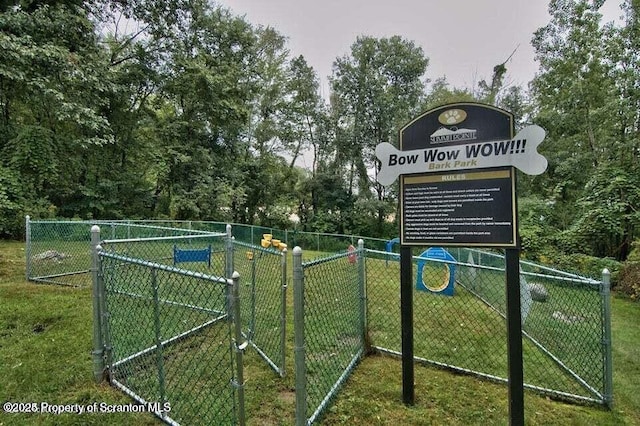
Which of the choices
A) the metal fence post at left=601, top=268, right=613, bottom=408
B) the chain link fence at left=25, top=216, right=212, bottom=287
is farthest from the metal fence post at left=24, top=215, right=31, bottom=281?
the metal fence post at left=601, top=268, right=613, bottom=408

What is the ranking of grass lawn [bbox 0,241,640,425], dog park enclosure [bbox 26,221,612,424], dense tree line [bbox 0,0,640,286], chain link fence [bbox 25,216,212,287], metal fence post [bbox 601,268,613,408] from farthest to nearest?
dense tree line [bbox 0,0,640,286], chain link fence [bbox 25,216,212,287], metal fence post [bbox 601,268,613,408], dog park enclosure [bbox 26,221,612,424], grass lawn [bbox 0,241,640,425]

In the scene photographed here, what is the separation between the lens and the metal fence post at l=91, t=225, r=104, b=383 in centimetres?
270

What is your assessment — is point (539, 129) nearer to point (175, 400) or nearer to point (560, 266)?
point (175, 400)

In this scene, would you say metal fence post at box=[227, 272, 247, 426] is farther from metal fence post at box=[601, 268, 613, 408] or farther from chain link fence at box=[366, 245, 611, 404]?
metal fence post at box=[601, 268, 613, 408]

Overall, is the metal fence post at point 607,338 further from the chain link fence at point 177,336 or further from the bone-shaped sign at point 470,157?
the chain link fence at point 177,336

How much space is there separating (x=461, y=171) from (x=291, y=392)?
7.18ft

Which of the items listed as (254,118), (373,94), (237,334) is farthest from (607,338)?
(254,118)

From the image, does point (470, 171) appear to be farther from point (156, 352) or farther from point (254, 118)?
point (254, 118)

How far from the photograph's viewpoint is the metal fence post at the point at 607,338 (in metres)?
2.75

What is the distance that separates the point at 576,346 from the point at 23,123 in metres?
16.3

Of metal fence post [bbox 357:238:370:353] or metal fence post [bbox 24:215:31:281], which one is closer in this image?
metal fence post [bbox 357:238:370:353]

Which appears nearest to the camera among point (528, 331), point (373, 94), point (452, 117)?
point (452, 117)

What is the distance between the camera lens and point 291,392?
9.30 ft

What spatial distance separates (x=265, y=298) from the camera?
4109mm
